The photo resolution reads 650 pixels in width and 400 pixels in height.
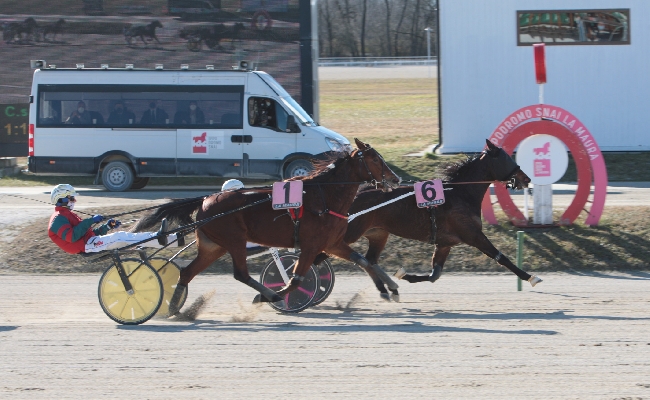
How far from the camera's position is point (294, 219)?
8.41 meters

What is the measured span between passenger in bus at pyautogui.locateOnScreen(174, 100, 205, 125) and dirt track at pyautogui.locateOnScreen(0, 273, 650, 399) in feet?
28.9

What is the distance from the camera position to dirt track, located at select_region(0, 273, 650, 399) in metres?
6.14

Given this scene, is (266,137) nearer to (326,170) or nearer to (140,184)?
(140,184)

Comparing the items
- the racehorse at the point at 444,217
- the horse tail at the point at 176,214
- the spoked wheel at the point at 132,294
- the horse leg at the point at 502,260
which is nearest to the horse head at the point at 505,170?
the racehorse at the point at 444,217

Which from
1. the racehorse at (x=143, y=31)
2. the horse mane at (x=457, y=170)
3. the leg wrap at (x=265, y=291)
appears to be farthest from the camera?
A: the racehorse at (x=143, y=31)

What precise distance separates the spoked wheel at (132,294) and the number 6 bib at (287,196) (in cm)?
135

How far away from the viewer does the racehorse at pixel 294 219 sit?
27.6 feet

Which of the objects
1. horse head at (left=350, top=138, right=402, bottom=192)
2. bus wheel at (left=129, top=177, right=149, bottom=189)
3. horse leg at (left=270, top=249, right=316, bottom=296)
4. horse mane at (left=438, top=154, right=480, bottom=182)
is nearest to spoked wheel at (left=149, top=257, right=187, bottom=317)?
horse leg at (left=270, top=249, right=316, bottom=296)

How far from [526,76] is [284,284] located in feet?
43.8

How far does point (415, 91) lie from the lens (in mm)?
42781

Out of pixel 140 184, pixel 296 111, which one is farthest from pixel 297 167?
pixel 140 184

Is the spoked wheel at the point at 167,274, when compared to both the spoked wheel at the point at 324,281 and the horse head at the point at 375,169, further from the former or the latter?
the horse head at the point at 375,169

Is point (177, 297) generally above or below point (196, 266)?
below

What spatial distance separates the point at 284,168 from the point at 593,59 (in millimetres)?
8136
